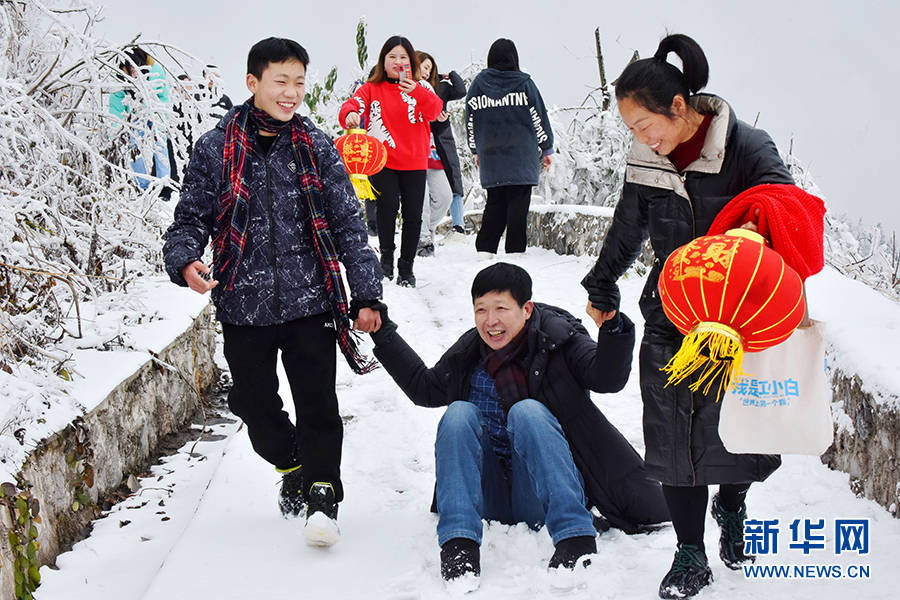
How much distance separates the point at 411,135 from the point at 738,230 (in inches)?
188

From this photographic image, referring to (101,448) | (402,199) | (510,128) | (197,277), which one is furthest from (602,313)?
(510,128)

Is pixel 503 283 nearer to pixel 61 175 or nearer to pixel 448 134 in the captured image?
pixel 61 175

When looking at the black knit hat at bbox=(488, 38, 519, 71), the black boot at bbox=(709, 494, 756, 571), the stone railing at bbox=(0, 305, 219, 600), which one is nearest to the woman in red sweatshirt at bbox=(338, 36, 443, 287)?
the black knit hat at bbox=(488, 38, 519, 71)

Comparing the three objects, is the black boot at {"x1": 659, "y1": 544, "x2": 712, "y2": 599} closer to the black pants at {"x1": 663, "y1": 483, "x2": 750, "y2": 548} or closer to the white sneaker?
the black pants at {"x1": 663, "y1": 483, "x2": 750, "y2": 548}

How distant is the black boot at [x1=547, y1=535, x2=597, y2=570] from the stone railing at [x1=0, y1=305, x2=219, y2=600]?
182 cm

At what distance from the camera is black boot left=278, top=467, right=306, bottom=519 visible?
3.40 metres

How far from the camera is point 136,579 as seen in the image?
3.18m

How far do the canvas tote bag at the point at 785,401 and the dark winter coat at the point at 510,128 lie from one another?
509cm

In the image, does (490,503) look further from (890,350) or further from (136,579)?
(890,350)

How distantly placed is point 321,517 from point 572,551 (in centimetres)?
94

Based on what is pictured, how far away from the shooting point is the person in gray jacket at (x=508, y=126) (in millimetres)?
7227

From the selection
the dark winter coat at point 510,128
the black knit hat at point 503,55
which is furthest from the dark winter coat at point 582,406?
the black knit hat at point 503,55

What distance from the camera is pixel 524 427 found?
293 cm

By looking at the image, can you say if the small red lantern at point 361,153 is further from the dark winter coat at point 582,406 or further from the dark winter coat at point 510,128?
the dark winter coat at point 582,406
